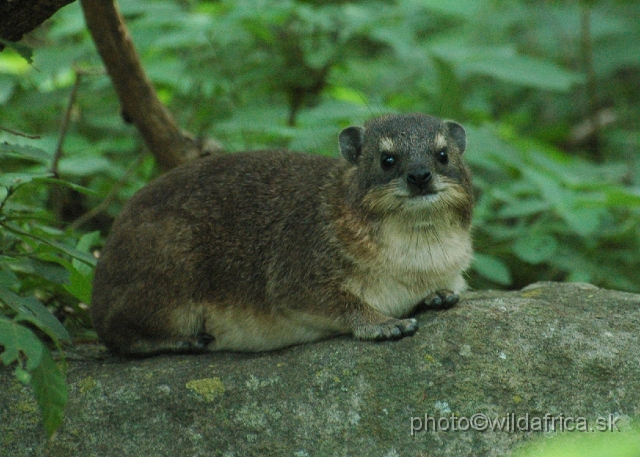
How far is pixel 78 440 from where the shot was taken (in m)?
4.90

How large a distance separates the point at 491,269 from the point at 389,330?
9.08 feet

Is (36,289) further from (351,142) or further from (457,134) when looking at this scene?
(457,134)

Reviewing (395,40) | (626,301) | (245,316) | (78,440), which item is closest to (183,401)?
(78,440)

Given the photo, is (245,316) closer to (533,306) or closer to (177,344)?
(177,344)

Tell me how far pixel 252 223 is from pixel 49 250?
1436 mm

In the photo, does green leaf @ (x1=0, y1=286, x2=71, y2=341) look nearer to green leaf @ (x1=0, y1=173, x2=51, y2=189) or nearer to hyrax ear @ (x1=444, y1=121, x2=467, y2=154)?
green leaf @ (x1=0, y1=173, x2=51, y2=189)

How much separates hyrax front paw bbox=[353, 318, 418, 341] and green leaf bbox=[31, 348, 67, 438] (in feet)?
6.74

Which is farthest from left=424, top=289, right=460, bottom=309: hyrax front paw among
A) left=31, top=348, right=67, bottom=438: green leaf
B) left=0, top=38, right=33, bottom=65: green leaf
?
left=0, top=38, right=33, bottom=65: green leaf

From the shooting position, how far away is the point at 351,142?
623 cm

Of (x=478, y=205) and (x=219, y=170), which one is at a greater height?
(x=219, y=170)

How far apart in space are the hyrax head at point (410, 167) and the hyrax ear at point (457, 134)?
0.09 m

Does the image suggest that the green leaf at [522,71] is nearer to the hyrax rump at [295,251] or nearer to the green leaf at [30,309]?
the hyrax rump at [295,251]

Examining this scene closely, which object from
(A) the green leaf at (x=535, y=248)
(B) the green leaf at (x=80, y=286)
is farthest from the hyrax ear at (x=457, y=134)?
(B) the green leaf at (x=80, y=286)

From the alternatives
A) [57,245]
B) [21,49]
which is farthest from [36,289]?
[21,49]
